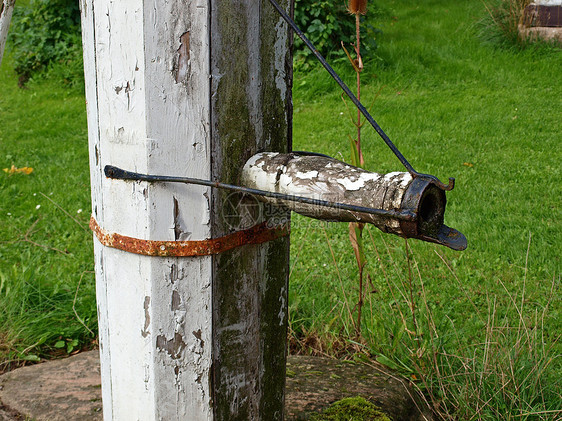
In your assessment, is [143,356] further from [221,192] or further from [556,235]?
[556,235]

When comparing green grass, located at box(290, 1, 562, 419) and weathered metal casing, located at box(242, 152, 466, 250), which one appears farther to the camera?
green grass, located at box(290, 1, 562, 419)

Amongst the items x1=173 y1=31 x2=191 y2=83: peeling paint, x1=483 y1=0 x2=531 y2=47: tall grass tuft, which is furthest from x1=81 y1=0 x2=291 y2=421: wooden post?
x1=483 y1=0 x2=531 y2=47: tall grass tuft

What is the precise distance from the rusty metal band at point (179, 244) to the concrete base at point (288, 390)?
0.89 metres

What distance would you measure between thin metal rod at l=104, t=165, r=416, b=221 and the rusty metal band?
0.15m

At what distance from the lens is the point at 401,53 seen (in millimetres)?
6812

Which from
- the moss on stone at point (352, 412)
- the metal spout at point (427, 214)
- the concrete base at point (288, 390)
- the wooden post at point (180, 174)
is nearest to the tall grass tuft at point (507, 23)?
the concrete base at point (288, 390)

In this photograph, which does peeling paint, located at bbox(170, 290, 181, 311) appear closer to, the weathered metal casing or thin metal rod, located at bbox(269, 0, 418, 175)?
the weathered metal casing

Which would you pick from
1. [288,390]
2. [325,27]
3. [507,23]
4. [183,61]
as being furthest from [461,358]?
[507,23]

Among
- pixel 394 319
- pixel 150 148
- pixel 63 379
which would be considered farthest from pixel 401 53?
pixel 150 148

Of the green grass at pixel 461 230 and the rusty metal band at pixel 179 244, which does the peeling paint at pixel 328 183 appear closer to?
the rusty metal band at pixel 179 244

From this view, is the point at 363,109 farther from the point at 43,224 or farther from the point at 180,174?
the point at 43,224

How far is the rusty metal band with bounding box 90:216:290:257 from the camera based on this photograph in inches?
57.7

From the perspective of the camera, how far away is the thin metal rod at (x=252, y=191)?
1217 millimetres

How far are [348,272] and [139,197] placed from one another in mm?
2269
